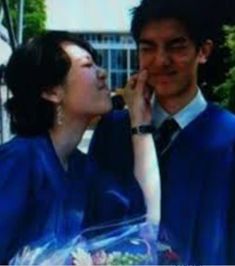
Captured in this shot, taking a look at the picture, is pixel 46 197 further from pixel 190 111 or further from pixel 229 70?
pixel 229 70

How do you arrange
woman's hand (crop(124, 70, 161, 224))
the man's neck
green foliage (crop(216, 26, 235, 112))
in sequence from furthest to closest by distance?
green foliage (crop(216, 26, 235, 112)) → the man's neck → woman's hand (crop(124, 70, 161, 224))

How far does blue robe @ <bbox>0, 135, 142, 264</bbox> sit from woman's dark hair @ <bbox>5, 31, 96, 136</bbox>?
0.16 feet

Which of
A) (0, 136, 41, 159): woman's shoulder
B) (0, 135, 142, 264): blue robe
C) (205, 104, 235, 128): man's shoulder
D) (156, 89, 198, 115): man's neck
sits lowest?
(0, 135, 142, 264): blue robe

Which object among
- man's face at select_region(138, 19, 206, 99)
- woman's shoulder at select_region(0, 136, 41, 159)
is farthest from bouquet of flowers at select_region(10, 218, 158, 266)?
man's face at select_region(138, 19, 206, 99)

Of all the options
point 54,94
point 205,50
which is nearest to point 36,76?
point 54,94

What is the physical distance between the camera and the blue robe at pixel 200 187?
1274 millimetres

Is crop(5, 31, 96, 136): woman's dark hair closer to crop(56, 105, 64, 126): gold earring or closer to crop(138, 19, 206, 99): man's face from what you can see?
crop(56, 105, 64, 126): gold earring

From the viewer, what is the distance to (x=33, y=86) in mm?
1330

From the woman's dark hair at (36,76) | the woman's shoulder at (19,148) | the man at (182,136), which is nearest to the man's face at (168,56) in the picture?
the man at (182,136)

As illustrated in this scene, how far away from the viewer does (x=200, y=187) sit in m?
1.29

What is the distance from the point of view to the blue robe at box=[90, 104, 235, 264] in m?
1.27

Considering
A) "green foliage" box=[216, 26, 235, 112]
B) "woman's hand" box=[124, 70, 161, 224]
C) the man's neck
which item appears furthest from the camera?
"green foliage" box=[216, 26, 235, 112]

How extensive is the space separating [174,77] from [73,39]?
181 mm

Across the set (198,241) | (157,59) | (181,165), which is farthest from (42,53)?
(198,241)
